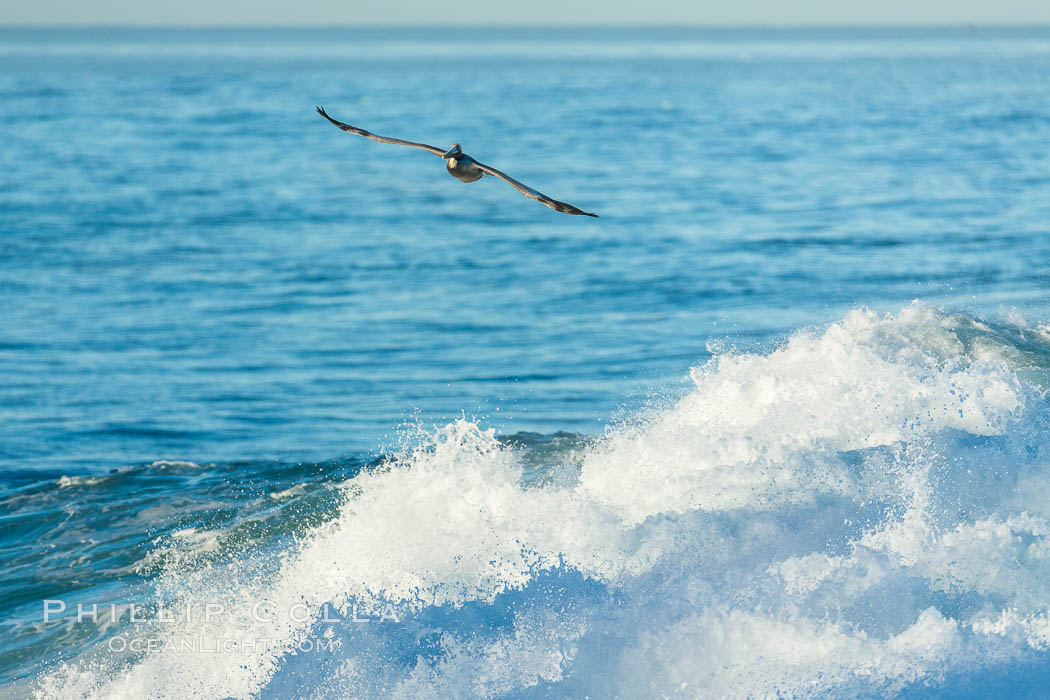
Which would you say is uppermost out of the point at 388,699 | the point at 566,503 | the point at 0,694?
the point at 566,503

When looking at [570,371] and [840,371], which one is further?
[570,371]

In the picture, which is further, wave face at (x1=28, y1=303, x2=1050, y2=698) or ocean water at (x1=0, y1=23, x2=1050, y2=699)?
ocean water at (x1=0, y1=23, x2=1050, y2=699)

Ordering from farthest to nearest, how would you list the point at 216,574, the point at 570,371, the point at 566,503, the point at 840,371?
the point at 570,371
the point at 840,371
the point at 216,574
the point at 566,503

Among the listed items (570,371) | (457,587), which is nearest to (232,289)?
(570,371)

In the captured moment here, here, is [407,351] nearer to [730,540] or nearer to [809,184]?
[730,540]

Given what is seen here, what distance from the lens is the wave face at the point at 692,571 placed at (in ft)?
23.0

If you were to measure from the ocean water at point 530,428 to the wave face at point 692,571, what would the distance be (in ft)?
0.09

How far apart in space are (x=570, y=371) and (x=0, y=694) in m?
9.04

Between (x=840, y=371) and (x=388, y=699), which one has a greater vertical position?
(x=840, y=371)

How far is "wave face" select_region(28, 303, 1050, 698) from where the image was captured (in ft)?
23.0

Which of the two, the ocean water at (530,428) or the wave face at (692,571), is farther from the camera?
the ocean water at (530,428)

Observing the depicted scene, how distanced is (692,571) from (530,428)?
6.02 meters

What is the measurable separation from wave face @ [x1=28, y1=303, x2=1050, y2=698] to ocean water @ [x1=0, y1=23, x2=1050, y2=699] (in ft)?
0.09

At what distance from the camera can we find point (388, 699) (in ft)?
24.2
